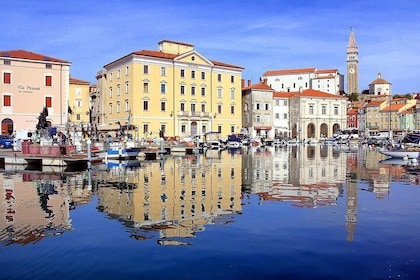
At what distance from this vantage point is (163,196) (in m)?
15.5

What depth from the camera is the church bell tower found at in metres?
160

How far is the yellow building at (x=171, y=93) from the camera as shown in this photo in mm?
62375

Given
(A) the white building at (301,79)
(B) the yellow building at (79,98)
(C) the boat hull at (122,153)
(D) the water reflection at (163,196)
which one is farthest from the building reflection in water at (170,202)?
(A) the white building at (301,79)

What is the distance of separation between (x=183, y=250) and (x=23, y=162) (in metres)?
24.2

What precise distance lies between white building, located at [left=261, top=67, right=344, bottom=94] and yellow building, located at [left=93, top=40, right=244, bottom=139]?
5499 centimetres

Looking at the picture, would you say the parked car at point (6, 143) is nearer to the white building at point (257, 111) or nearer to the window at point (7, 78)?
the window at point (7, 78)

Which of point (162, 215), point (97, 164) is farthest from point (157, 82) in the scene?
point (162, 215)

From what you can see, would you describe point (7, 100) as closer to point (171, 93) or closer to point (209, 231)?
point (171, 93)

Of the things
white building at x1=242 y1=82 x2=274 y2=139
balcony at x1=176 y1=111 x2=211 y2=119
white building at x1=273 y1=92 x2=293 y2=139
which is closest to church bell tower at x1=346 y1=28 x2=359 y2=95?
white building at x1=273 y1=92 x2=293 y2=139

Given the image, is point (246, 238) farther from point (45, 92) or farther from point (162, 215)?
point (45, 92)

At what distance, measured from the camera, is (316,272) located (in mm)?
7410

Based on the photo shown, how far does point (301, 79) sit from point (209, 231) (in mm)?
120667

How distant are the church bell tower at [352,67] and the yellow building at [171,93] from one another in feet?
322

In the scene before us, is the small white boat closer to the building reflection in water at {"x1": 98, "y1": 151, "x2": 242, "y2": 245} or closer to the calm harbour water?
the calm harbour water
